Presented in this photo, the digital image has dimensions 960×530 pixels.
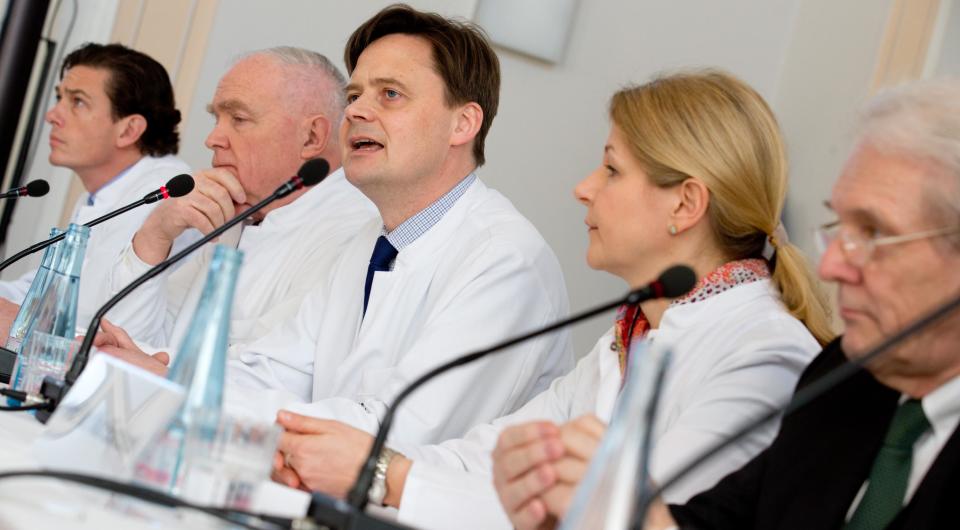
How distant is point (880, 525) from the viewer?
4.63ft

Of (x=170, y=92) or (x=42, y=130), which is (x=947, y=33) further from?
(x=42, y=130)

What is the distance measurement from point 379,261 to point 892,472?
1.51 metres

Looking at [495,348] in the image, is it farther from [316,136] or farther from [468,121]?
[316,136]

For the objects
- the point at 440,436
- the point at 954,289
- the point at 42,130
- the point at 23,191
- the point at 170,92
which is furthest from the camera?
the point at 42,130

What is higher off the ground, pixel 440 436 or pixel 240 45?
pixel 240 45

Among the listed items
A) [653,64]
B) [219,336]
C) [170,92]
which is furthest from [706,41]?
[219,336]

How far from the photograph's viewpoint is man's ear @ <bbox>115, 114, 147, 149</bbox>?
13.8 feet

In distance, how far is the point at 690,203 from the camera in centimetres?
211

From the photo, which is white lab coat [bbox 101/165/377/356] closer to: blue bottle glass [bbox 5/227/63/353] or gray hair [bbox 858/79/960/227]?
blue bottle glass [bbox 5/227/63/353]

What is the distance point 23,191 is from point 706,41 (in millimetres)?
2654

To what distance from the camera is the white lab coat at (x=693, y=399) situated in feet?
5.64

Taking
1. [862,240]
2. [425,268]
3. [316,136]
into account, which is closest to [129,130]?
[316,136]

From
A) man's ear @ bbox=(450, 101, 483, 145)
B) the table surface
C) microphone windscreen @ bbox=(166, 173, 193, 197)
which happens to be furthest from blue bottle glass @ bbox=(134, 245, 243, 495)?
man's ear @ bbox=(450, 101, 483, 145)

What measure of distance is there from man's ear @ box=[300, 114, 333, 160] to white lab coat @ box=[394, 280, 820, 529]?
155 cm
